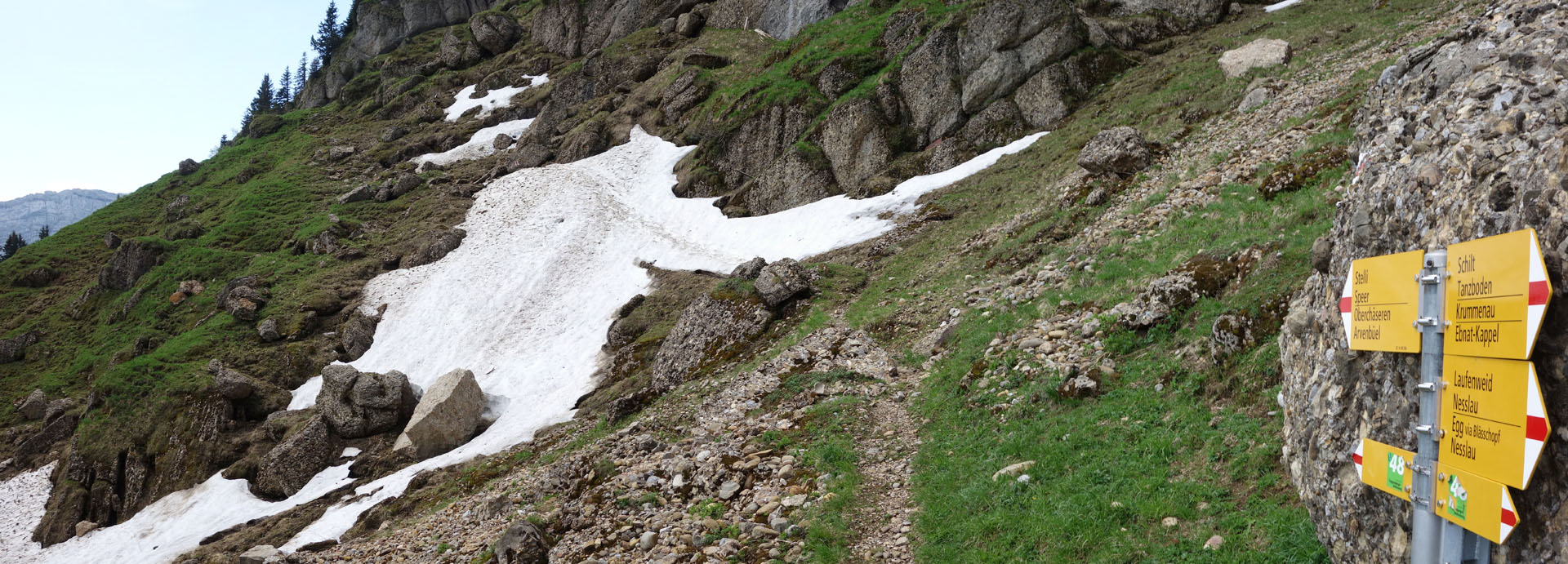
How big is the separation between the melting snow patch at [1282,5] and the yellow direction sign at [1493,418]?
149 ft

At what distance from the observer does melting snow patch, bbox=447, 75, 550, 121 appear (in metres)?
81.8

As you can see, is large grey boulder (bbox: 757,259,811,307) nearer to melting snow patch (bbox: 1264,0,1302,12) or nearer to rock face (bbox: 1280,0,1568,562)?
rock face (bbox: 1280,0,1568,562)

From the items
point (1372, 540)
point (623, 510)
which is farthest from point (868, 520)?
point (1372, 540)

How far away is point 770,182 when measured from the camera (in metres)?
45.2

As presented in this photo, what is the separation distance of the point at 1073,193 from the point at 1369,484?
20.9 m

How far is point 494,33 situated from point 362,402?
82405 millimetres

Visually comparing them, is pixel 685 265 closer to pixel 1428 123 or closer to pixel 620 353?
pixel 620 353

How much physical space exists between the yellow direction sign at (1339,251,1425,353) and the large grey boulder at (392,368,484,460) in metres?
30.9

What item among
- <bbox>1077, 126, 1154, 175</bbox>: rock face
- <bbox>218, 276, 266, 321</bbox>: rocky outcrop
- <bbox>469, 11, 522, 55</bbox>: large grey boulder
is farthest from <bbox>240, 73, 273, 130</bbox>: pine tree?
<bbox>1077, 126, 1154, 175</bbox>: rock face

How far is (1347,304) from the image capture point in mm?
6375

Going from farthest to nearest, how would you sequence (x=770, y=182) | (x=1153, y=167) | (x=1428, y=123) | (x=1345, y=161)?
(x=770, y=182), (x=1153, y=167), (x=1345, y=161), (x=1428, y=123)

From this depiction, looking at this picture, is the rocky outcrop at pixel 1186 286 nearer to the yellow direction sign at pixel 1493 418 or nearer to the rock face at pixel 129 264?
the yellow direction sign at pixel 1493 418

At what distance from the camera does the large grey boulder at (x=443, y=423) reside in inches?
1182

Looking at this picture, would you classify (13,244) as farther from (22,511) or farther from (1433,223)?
(1433,223)
